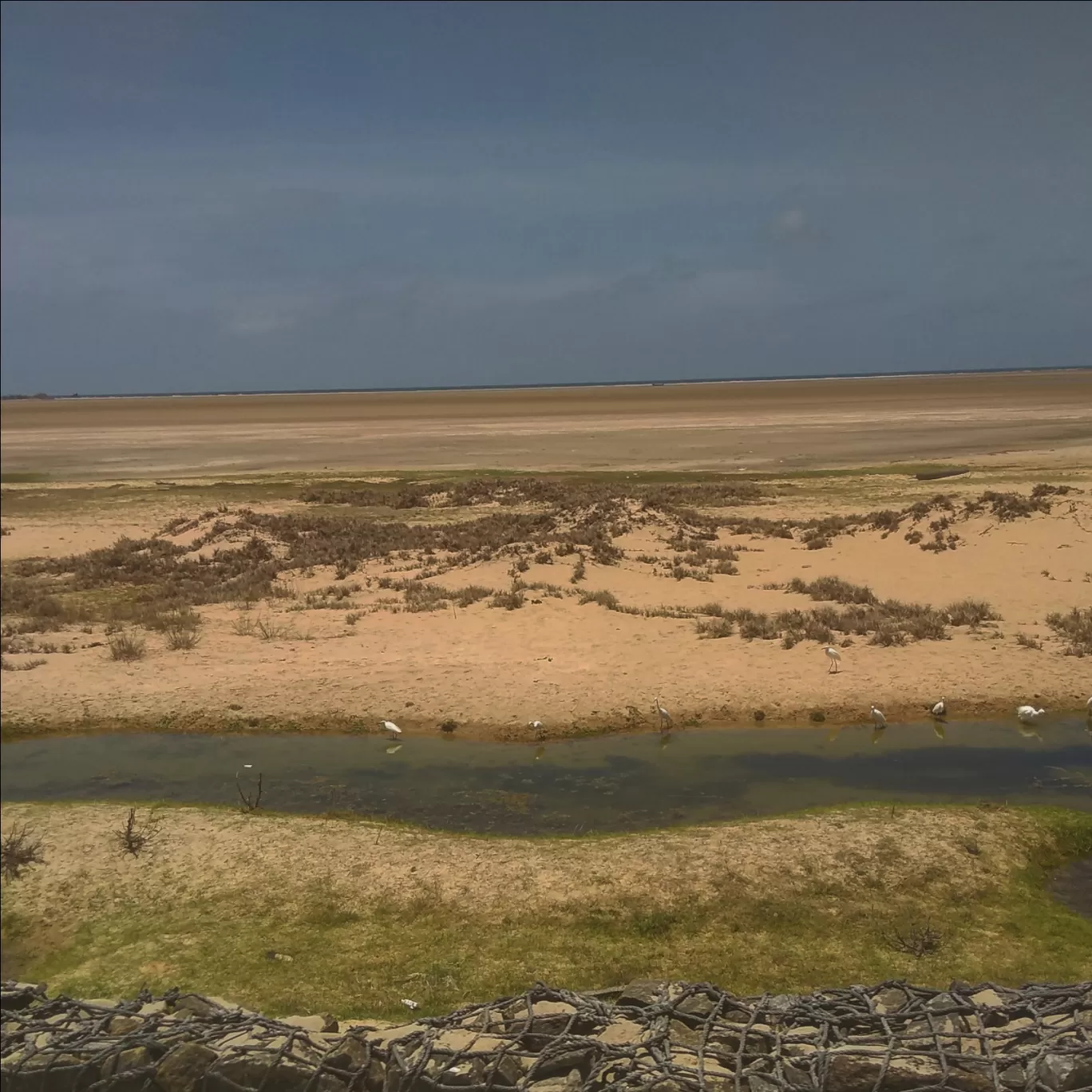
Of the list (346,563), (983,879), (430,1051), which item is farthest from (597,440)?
(430,1051)

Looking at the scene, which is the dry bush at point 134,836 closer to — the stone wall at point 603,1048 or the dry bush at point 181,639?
the stone wall at point 603,1048

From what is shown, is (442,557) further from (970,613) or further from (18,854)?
(18,854)

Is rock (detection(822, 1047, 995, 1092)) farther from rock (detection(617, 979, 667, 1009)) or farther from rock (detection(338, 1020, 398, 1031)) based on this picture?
rock (detection(338, 1020, 398, 1031))

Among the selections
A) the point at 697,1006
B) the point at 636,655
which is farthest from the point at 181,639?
the point at 697,1006

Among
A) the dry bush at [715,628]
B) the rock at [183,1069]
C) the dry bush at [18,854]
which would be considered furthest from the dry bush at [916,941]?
the dry bush at [715,628]

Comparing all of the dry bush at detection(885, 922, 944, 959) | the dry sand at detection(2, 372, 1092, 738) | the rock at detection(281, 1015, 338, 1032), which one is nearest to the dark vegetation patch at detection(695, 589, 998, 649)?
the dry sand at detection(2, 372, 1092, 738)

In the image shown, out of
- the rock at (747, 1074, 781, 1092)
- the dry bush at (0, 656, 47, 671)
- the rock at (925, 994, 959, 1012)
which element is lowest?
the dry bush at (0, 656, 47, 671)

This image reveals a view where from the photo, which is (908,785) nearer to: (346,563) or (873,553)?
(873,553)
